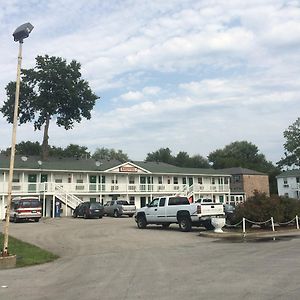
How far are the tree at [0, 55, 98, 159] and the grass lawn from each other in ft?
156

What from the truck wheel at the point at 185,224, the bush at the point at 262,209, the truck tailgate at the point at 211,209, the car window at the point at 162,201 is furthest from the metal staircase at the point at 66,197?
the bush at the point at 262,209

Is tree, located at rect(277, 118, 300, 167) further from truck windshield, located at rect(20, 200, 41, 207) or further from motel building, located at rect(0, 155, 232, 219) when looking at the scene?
truck windshield, located at rect(20, 200, 41, 207)

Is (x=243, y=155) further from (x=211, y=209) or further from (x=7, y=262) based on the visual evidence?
(x=7, y=262)

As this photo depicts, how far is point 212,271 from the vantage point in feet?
34.8

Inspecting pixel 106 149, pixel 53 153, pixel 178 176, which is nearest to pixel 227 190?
pixel 178 176

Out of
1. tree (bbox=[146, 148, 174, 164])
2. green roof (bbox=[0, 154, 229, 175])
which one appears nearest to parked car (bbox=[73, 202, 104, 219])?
green roof (bbox=[0, 154, 229, 175])

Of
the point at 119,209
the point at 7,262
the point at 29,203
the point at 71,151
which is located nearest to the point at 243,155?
the point at 71,151

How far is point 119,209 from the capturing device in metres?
41.5

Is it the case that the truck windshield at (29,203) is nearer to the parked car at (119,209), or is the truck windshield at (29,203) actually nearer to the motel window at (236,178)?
the parked car at (119,209)

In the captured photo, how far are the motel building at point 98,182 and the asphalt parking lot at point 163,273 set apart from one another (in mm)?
26616

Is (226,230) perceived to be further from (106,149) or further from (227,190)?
(106,149)

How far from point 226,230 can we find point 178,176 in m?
33.1

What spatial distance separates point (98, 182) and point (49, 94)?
20.8 meters

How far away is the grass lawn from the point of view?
13514 millimetres
